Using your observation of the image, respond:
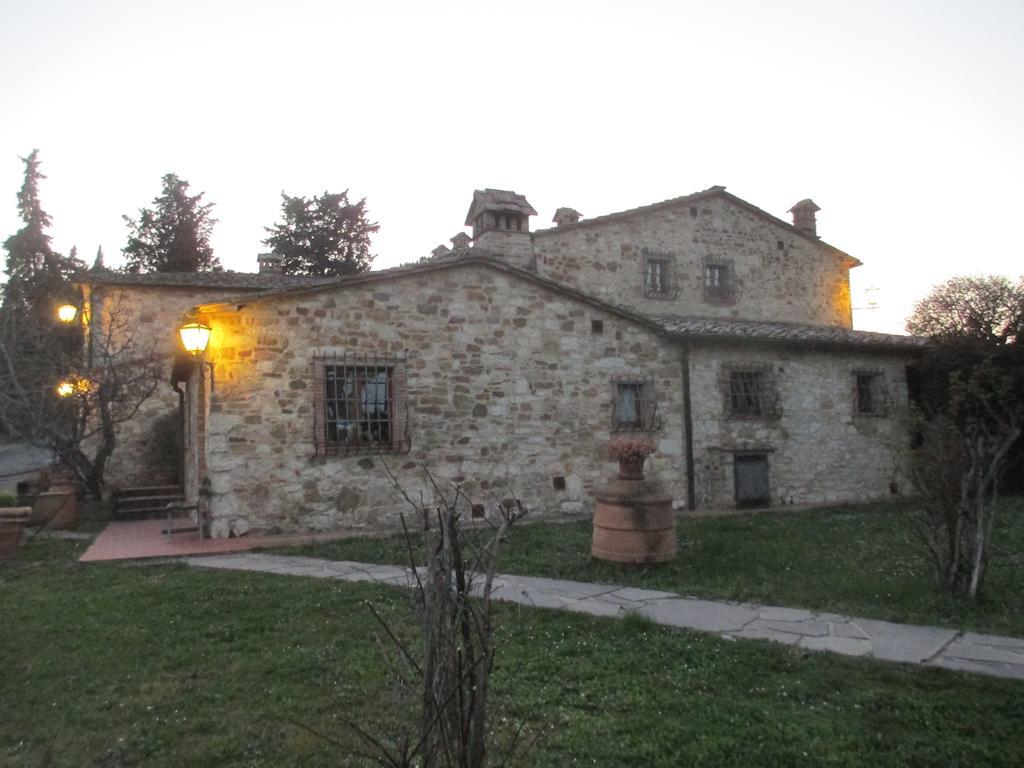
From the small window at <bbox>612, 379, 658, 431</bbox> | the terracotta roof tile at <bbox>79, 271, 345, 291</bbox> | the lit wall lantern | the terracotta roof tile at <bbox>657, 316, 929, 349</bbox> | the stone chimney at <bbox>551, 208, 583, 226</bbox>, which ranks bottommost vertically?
the small window at <bbox>612, 379, 658, 431</bbox>

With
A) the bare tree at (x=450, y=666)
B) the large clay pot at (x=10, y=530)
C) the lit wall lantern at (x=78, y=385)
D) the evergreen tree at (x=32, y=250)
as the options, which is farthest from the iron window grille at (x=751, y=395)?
the evergreen tree at (x=32, y=250)

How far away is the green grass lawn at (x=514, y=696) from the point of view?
10.4 ft

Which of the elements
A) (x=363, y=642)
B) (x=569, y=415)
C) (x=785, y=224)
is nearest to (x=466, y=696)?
(x=363, y=642)

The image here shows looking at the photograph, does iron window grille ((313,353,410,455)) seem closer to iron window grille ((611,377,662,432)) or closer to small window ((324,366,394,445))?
small window ((324,366,394,445))

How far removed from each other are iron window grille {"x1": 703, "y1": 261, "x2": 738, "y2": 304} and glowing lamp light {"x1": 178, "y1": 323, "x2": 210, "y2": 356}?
41.2 feet

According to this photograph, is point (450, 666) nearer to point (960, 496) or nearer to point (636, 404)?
point (960, 496)

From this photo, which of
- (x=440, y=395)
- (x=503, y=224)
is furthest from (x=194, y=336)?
(x=503, y=224)

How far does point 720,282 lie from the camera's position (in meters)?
17.7

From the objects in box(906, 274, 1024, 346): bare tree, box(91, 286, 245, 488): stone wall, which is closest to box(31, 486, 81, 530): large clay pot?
box(91, 286, 245, 488): stone wall

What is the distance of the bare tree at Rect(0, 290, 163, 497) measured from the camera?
41.1 ft

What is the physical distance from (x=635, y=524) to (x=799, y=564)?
1.86m

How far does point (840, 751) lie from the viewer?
308 cm

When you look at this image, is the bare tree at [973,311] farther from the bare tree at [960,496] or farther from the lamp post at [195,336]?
the lamp post at [195,336]

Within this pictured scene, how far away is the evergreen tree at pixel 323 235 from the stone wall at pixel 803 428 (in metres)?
23.1
